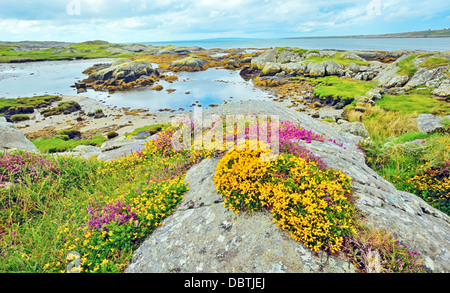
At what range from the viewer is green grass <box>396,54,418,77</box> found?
38.7 m

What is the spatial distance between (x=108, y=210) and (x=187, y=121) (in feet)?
18.8

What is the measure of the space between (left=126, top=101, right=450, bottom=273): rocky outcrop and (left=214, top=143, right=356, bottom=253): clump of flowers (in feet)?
0.73

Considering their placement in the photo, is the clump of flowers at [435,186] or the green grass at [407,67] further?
the green grass at [407,67]

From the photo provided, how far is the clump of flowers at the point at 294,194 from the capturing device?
370 centimetres

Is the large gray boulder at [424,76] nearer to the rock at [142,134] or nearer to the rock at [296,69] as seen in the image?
the rock at [296,69]

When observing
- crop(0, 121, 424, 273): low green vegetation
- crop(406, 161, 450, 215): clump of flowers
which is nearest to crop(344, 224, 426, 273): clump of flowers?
crop(0, 121, 424, 273): low green vegetation

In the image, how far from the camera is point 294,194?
414 cm

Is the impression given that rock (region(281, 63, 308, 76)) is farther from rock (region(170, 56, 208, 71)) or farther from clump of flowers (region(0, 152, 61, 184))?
clump of flowers (region(0, 152, 61, 184))

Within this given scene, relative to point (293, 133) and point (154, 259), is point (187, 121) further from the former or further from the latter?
point (154, 259)

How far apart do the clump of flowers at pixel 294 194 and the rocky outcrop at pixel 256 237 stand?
221 millimetres

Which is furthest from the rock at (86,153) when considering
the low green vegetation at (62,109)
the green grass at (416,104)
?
the low green vegetation at (62,109)

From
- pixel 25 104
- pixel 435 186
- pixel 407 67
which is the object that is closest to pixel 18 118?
pixel 25 104

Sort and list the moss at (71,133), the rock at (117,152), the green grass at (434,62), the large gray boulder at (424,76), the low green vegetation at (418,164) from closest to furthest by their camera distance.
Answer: the low green vegetation at (418,164), the rock at (117,152), the moss at (71,133), the large gray boulder at (424,76), the green grass at (434,62)

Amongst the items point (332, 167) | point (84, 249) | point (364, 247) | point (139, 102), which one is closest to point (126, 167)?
point (84, 249)
